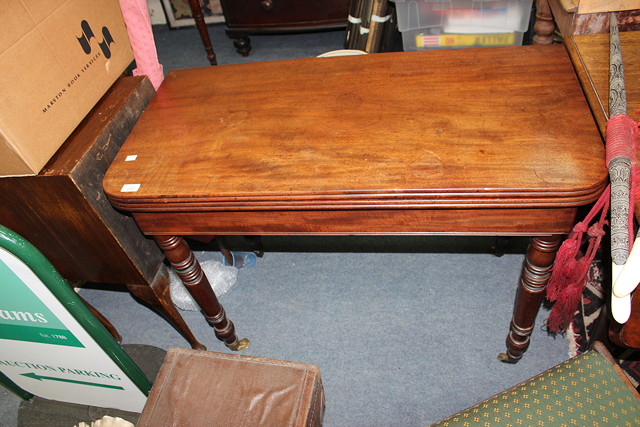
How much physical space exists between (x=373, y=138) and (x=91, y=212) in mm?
719

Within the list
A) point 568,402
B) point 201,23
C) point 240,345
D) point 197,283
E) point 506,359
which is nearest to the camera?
point 568,402

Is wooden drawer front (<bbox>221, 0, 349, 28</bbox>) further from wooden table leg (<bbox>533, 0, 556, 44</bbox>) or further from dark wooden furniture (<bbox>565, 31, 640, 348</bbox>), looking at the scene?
dark wooden furniture (<bbox>565, 31, 640, 348</bbox>)

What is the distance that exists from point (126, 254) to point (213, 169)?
393 mm

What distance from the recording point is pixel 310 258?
2.04 meters

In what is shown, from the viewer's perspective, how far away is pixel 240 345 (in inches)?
69.0

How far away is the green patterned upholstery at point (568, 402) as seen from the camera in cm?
98

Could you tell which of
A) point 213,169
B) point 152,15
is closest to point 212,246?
point 213,169

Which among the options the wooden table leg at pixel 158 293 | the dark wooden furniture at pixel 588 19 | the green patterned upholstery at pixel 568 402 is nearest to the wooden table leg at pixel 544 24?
the dark wooden furniture at pixel 588 19

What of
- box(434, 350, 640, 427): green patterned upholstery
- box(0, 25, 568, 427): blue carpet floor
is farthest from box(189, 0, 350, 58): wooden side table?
box(434, 350, 640, 427): green patterned upholstery

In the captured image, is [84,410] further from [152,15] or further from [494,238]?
[152,15]

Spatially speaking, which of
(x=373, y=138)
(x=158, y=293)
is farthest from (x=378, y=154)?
(x=158, y=293)

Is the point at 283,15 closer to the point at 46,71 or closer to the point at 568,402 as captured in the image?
the point at 46,71

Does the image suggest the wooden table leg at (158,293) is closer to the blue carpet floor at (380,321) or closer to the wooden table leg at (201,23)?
the blue carpet floor at (380,321)

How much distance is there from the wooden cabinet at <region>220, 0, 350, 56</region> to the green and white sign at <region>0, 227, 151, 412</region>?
2260 mm
